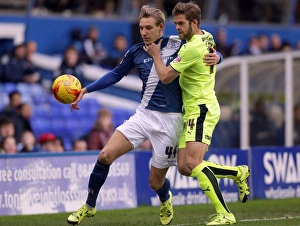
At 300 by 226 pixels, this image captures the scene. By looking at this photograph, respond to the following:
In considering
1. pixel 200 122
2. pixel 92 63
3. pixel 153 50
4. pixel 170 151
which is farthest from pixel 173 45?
pixel 92 63

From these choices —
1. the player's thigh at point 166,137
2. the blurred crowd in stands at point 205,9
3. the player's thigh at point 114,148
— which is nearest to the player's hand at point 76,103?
the player's thigh at point 114,148

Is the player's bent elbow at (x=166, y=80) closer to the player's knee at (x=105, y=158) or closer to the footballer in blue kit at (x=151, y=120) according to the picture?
the footballer in blue kit at (x=151, y=120)

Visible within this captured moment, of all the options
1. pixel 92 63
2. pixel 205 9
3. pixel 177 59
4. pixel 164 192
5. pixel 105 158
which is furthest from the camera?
pixel 205 9

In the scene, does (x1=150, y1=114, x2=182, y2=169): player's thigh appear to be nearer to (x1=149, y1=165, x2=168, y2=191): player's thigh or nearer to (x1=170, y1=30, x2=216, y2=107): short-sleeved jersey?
(x1=149, y1=165, x2=168, y2=191): player's thigh

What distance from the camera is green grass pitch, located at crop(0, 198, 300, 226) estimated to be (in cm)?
980

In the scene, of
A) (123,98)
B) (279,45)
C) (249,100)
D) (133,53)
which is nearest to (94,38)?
(123,98)

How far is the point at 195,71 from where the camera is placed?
894cm

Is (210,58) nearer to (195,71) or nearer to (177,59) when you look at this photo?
(195,71)

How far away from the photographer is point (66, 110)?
1823 centimetres

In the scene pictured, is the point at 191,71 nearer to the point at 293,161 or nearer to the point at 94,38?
the point at 293,161

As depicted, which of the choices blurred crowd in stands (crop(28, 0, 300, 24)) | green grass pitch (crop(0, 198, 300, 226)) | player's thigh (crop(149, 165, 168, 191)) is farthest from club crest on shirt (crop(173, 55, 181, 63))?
blurred crowd in stands (crop(28, 0, 300, 24))

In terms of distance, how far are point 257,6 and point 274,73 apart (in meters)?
7.29

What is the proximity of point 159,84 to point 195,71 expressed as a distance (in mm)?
484

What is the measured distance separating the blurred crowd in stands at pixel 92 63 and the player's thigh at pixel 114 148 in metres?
4.76
